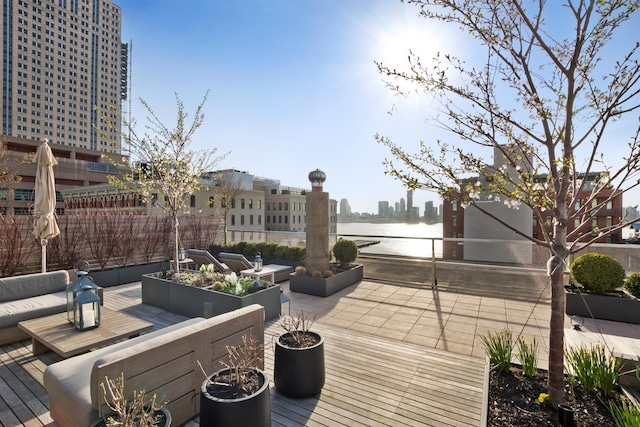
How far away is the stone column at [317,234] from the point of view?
7.65 meters

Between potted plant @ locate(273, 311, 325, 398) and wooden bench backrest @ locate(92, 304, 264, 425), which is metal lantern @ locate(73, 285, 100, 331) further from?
potted plant @ locate(273, 311, 325, 398)

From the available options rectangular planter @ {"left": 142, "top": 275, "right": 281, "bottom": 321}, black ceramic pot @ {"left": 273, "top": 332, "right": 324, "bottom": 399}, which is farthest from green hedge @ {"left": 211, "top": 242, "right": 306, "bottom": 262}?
black ceramic pot @ {"left": 273, "top": 332, "right": 324, "bottom": 399}

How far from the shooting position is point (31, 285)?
16.0 feet

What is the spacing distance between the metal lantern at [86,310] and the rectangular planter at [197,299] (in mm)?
1686

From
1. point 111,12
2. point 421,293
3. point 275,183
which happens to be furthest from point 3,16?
point 421,293

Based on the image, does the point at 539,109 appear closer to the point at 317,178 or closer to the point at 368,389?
the point at 368,389

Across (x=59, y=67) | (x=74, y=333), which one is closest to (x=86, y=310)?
(x=74, y=333)

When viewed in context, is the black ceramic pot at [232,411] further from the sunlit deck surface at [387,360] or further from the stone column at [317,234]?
the stone column at [317,234]

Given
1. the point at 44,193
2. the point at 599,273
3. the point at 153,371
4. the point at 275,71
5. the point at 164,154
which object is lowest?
the point at 153,371

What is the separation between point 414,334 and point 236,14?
7524mm

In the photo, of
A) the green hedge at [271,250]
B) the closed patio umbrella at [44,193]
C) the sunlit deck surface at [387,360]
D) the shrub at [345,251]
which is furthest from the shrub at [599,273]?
the closed patio umbrella at [44,193]

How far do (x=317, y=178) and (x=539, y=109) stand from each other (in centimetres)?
564

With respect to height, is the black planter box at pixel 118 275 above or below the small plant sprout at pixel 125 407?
below

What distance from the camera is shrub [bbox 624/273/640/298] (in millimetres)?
5295
